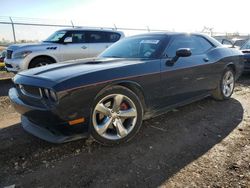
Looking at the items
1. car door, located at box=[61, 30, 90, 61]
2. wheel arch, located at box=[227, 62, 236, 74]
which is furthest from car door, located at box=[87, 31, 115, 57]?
wheel arch, located at box=[227, 62, 236, 74]

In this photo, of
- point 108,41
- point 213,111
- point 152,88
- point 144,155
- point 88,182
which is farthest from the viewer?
point 108,41

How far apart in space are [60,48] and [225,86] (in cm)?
520

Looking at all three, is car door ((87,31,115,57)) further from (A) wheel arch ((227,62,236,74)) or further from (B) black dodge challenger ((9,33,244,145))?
(A) wheel arch ((227,62,236,74))

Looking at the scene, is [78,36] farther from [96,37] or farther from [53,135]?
[53,135]

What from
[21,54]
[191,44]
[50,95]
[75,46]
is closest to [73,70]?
[50,95]

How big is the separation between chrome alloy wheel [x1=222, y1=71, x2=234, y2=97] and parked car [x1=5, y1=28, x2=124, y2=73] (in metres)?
4.81

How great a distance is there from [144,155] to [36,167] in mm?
1271

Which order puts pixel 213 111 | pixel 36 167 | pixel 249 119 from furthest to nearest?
pixel 213 111 < pixel 249 119 < pixel 36 167

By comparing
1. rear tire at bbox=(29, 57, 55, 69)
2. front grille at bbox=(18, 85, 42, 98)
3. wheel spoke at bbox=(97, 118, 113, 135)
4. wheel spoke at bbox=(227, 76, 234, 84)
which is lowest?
rear tire at bbox=(29, 57, 55, 69)

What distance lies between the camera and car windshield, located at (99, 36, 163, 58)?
13.4ft

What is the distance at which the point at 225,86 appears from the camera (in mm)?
5570

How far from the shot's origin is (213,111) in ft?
16.0

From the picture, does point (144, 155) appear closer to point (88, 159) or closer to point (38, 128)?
point (88, 159)

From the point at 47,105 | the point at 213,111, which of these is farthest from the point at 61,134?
the point at 213,111
